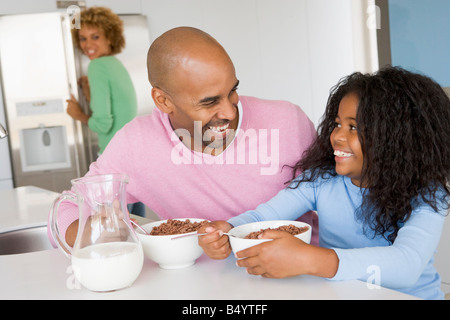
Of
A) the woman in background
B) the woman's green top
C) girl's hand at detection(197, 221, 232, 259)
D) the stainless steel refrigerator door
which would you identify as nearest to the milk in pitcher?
girl's hand at detection(197, 221, 232, 259)

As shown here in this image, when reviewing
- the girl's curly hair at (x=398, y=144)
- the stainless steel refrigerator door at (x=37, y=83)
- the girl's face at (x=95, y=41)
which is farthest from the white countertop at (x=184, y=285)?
the stainless steel refrigerator door at (x=37, y=83)

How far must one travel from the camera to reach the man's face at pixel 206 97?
1.23 metres

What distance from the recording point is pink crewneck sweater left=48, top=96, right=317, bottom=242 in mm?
1378

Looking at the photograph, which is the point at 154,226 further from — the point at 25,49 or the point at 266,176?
the point at 25,49

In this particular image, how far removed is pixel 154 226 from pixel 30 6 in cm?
291

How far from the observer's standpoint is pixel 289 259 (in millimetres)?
850

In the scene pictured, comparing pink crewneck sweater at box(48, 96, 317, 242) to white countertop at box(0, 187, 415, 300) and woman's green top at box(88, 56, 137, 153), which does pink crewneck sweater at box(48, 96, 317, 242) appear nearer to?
white countertop at box(0, 187, 415, 300)

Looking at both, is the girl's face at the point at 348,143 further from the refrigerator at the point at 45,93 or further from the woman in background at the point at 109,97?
the refrigerator at the point at 45,93

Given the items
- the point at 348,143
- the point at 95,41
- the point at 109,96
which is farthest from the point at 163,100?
the point at 95,41

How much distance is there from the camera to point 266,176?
1386 mm

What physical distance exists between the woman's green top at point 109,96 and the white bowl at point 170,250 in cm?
199

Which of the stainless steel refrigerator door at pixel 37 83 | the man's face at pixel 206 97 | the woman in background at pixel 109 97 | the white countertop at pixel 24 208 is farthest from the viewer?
the stainless steel refrigerator door at pixel 37 83

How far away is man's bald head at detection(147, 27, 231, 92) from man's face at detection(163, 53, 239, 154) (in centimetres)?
1

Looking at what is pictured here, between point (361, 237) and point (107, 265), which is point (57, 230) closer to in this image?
point (107, 265)
